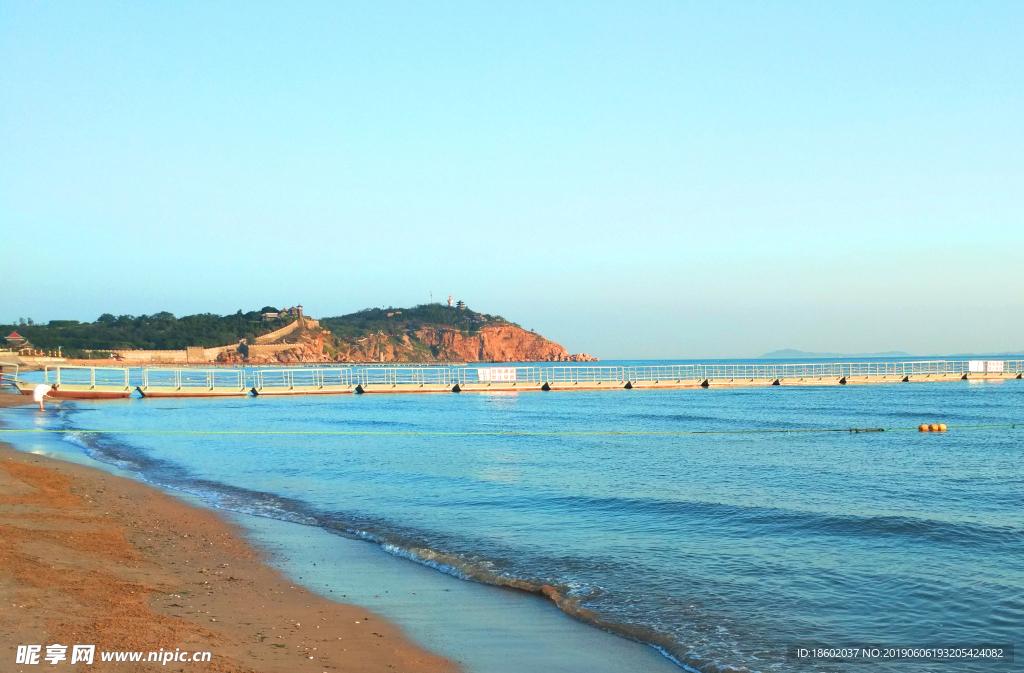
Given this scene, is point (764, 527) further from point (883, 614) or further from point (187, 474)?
point (187, 474)

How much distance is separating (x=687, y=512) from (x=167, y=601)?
9645 mm

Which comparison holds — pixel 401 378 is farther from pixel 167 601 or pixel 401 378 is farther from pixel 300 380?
pixel 167 601

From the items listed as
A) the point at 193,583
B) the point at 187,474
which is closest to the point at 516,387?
the point at 187,474

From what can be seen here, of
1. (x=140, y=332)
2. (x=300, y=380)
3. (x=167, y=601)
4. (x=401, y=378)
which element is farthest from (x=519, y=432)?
(x=140, y=332)

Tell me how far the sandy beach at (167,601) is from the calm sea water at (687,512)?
2393 mm

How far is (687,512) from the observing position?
15125 millimetres

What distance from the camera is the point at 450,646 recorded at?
7.76 metres

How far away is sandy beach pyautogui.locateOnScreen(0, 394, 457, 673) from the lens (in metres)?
6.79

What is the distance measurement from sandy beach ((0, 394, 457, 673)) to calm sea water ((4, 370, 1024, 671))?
239 cm

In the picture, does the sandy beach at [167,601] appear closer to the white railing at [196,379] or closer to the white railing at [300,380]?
the white railing at [196,379]

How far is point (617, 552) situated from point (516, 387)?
2322 inches

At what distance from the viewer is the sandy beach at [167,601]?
679 centimetres
